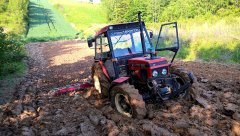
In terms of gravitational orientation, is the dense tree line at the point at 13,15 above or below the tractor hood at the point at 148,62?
above

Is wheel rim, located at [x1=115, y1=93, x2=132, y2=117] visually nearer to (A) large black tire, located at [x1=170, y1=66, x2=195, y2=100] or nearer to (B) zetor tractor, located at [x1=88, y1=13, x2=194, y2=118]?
(B) zetor tractor, located at [x1=88, y1=13, x2=194, y2=118]

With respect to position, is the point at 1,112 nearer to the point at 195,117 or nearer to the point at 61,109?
the point at 61,109

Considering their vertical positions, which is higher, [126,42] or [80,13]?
[80,13]

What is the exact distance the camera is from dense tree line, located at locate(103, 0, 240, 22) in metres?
42.6

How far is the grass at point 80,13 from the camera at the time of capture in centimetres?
6006

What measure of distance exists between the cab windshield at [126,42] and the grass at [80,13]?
46.4 meters

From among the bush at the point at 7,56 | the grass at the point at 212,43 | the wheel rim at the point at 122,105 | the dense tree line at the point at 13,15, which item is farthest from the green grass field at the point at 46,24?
the wheel rim at the point at 122,105

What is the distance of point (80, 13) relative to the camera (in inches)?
2648

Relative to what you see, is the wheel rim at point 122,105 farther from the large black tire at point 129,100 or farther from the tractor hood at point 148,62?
the tractor hood at point 148,62

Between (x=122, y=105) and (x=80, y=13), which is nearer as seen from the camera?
(x=122, y=105)

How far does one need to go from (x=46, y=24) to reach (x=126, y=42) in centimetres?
4770

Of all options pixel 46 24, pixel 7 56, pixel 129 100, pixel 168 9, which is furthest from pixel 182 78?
pixel 46 24

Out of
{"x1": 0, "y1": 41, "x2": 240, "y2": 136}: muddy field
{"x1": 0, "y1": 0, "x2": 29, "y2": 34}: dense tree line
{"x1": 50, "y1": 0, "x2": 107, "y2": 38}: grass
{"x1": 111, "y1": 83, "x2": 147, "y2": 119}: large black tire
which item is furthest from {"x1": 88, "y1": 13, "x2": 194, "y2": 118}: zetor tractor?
{"x1": 50, "y1": 0, "x2": 107, "y2": 38}: grass

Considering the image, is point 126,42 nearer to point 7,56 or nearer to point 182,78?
point 182,78
